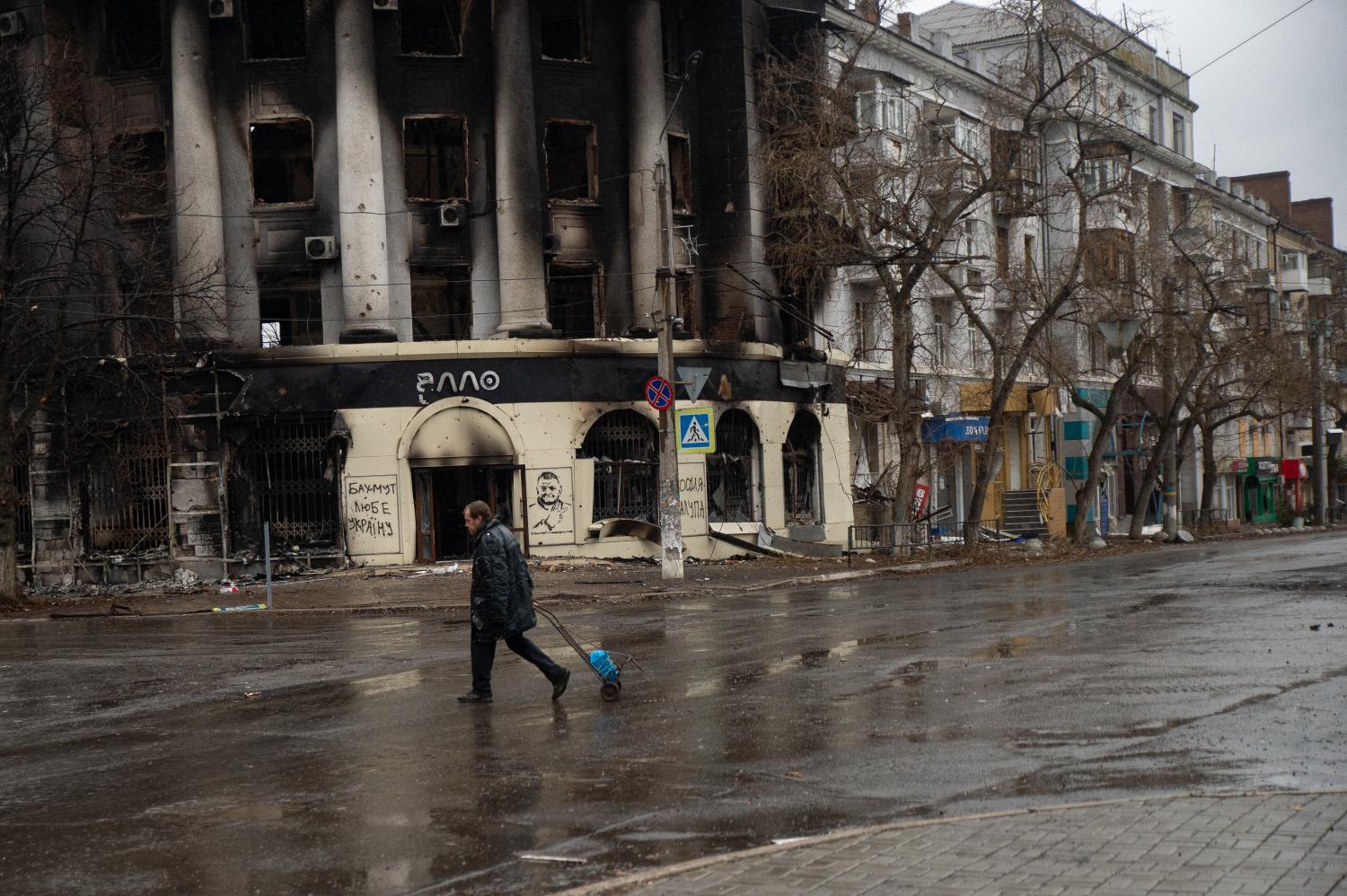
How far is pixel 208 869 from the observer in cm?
707

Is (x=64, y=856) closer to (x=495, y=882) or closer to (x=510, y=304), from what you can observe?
(x=495, y=882)

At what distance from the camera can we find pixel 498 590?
12086 mm

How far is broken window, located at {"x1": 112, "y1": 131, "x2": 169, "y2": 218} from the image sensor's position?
32.8 m

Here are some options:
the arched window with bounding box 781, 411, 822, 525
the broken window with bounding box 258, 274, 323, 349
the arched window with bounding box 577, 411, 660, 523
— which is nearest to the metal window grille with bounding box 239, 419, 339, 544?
the broken window with bounding box 258, 274, 323, 349

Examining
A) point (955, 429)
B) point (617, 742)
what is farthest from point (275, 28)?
point (617, 742)

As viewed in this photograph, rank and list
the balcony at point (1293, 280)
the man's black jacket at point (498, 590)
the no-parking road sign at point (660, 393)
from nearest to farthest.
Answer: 1. the man's black jacket at point (498, 590)
2. the no-parking road sign at point (660, 393)
3. the balcony at point (1293, 280)

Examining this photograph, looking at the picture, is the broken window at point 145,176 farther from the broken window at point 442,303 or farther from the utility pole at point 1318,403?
the utility pole at point 1318,403

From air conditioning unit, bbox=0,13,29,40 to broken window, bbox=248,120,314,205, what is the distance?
215 inches

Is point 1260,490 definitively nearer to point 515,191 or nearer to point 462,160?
point 515,191

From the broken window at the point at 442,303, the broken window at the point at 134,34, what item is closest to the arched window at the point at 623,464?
the broken window at the point at 442,303

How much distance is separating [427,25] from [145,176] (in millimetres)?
7130

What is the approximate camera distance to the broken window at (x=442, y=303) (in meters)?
34.1

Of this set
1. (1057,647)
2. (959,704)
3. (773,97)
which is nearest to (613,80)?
(773,97)

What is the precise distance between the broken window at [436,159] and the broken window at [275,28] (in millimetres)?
3219
